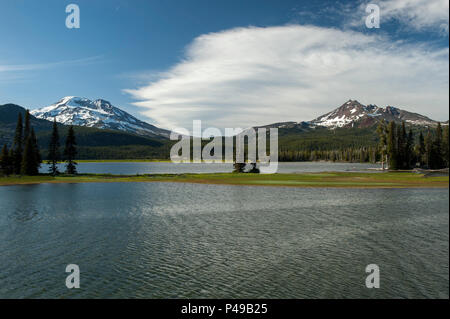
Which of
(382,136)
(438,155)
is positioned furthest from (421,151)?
(382,136)

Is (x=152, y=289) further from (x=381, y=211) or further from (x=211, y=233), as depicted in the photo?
(x=381, y=211)

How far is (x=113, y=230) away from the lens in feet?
116

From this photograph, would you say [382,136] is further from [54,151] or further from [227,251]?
[54,151]

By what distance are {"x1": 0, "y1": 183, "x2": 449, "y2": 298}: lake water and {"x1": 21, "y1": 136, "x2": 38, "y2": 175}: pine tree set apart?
73.7m

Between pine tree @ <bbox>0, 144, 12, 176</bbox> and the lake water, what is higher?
pine tree @ <bbox>0, 144, 12, 176</bbox>

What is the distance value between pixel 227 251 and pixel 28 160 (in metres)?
112

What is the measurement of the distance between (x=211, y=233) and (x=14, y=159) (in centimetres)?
11012

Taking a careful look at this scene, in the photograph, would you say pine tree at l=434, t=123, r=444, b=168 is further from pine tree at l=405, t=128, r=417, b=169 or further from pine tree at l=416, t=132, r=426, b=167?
pine tree at l=416, t=132, r=426, b=167

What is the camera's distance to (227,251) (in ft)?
90.1

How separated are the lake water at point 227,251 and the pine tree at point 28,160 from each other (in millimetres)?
73688

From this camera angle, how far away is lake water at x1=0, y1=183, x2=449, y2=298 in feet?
64.7

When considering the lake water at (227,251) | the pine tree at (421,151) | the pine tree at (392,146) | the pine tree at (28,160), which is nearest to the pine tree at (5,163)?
the pine tree at (28,160)

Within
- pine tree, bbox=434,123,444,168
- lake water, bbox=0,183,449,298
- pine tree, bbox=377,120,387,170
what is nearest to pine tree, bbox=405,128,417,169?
pine tree, bbox=434,123,444,168

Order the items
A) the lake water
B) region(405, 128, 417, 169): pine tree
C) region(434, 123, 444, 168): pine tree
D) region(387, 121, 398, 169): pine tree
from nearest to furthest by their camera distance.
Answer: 1. the lake water
2. region(387, 121, 398, 169): pine tree
3. region(434, 123, 444, 168): pine tree
4. region(405, 128, 417, 169): pine tree
